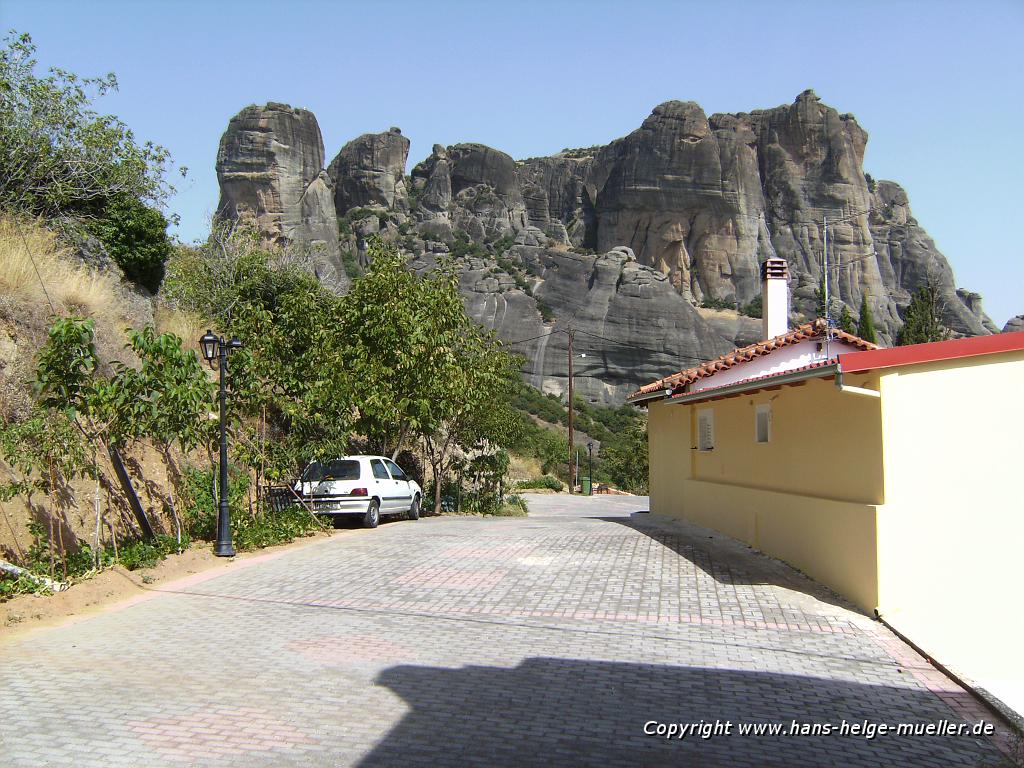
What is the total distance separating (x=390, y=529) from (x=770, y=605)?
960cm

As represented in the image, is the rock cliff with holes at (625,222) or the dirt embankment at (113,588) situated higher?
the rock cliff with holes at (625,222)

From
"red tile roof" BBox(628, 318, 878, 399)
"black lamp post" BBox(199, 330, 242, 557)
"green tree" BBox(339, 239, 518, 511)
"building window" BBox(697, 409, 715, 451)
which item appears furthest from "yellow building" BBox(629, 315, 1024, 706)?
"green tree" BBox(339, 239, 518, 511)

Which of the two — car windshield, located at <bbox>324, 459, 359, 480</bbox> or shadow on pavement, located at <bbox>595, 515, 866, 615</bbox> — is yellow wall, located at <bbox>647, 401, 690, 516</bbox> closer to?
shadow on pavement, located at <bbox>595, 515, 866, 615</bbox>

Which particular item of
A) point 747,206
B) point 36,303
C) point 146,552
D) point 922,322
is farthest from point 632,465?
point 747,206

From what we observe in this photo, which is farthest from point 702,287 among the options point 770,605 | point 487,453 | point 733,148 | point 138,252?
point 770,605

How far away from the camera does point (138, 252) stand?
21562 mm

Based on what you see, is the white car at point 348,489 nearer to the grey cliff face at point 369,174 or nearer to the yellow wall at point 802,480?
the yellow wall at point 802,480

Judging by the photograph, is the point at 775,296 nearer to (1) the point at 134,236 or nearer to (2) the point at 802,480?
(2) the point at 802,480

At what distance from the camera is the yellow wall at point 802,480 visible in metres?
9.34

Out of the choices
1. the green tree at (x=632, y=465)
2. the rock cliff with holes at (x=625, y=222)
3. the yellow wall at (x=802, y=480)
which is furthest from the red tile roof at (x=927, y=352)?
the rock cliff with holes at (x=625, y=222)

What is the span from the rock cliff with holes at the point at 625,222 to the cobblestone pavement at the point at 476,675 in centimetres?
6110

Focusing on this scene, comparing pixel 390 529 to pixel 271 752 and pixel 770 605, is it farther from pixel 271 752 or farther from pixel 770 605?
pixel 271 752

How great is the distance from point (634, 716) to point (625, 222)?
290 feet

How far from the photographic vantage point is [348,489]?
1741cm
